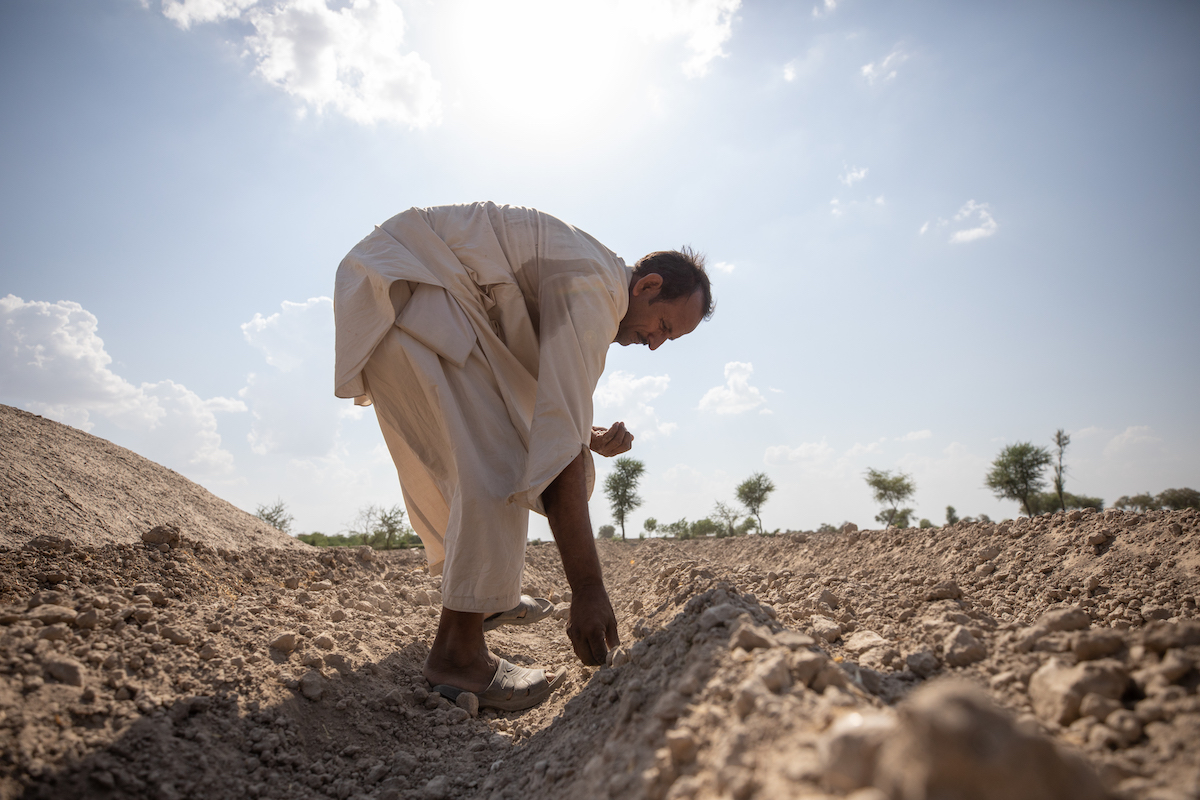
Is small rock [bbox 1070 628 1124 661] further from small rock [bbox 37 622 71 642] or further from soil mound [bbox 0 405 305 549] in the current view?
soil mound [bbox 0 405 305 549]

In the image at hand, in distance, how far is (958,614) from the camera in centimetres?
158

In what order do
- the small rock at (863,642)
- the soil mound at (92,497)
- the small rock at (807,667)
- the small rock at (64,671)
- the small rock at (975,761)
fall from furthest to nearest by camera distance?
1. the soil mound at (92,497)
2. the small rock at (863,642)
3. the small rock at (64,671)
4. the small rock at (807,667)
5. the small rock at (975,761)

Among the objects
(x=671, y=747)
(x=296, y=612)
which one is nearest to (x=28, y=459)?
(x=296, y=612)

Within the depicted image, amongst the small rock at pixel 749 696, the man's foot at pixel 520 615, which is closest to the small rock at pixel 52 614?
A: the man's foot at pixel 520 615

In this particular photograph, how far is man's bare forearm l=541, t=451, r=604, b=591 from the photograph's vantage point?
6.43 ft

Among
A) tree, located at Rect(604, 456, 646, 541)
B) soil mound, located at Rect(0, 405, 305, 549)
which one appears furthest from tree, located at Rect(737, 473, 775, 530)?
soil mound, located at Rect(0, 405, 305, 549)

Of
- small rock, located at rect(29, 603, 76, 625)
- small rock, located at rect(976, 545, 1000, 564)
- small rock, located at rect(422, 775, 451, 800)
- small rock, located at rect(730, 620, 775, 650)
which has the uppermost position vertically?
small rock, located at rect(976, 545, 1000, 564)

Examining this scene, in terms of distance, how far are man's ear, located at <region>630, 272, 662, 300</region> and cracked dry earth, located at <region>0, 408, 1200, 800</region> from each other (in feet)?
4.42

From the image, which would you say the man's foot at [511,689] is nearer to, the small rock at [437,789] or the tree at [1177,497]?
the small rock at [437,789]

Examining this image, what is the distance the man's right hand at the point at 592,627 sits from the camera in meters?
1.95

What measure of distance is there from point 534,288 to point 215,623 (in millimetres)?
1743

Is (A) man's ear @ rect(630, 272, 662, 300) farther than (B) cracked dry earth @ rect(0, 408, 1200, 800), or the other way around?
(A) man's ear @ rect(630, 272, 662, 300)

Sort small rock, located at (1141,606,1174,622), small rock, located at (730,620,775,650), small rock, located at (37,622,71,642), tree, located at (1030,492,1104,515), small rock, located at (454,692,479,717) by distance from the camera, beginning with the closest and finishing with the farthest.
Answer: small rock, located at (730,620,775,650), small rock, located at (37,622,71,642), small rock, located at (454,692,479,717), small rock, located at (1141,606,1174,622), tree, located at (1030,492,1104,515)

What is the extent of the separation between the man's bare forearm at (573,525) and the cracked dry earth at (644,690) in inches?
11.1
